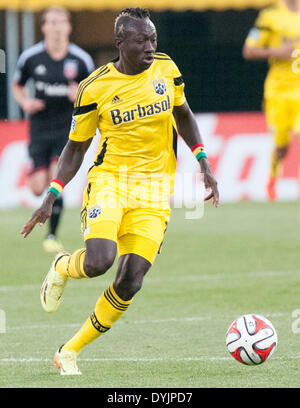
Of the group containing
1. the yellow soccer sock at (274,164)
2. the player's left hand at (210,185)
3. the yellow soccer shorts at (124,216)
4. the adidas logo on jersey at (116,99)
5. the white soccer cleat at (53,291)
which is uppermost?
the adidas logo on jersey at (116,99)

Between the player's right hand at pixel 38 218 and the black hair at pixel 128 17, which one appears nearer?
the player's right hand at pixel 38 218

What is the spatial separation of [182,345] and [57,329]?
1217 millimetres

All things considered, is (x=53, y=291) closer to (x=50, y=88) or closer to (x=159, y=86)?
(x=159, y=86)

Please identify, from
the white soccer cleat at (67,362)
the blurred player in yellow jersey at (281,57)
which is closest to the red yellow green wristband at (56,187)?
the white soccer cleat at (67,362)

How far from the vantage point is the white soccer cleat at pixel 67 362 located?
648 centimetres

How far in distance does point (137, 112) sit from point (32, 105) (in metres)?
6.45

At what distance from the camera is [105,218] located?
666 centimetres

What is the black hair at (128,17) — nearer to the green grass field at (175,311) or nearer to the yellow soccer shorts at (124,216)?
the yellow soccer shorts at (124,216)

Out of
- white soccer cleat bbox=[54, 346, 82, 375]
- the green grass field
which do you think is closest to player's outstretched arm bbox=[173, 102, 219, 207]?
the green grass field

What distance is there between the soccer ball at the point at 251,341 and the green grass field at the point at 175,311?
10 centimetres

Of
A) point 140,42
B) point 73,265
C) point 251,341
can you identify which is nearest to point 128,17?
point 140,42

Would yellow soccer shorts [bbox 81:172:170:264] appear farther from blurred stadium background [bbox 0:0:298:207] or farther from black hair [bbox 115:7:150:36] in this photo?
blurred stadium background [bbox 0:0:298:207]
